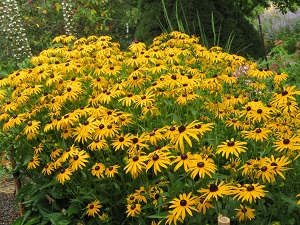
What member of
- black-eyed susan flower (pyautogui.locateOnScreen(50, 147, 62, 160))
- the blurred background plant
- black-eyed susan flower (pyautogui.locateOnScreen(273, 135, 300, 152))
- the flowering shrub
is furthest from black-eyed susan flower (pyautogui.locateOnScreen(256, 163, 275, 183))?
the blurred background plant

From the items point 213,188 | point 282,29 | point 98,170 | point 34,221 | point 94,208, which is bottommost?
point 282,29

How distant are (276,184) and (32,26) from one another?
5.36 metres

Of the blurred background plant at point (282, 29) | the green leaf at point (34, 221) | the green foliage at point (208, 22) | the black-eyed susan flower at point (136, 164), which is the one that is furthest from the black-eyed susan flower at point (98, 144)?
the blurred background plant at point (282, 29)

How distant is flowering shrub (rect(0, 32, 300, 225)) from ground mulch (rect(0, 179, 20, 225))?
70 cm

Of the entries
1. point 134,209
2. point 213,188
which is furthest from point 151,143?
point 213,188

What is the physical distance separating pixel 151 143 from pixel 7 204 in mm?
2216

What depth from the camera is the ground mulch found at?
362 cm

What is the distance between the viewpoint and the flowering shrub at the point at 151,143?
6.20ft

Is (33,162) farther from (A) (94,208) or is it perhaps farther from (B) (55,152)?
(A) (94,208)

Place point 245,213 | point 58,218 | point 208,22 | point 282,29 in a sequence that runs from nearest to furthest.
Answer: point 245,213
point 58,218
point 208,22
point 282,29

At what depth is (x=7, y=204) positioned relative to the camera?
150 inches

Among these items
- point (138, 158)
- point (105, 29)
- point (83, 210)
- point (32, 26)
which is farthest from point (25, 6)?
point (138, 158)

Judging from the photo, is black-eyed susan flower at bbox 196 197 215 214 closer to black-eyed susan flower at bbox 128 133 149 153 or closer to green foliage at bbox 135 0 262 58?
black-eyed susan flower at bbox 128 133 149 153

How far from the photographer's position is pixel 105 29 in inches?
266
